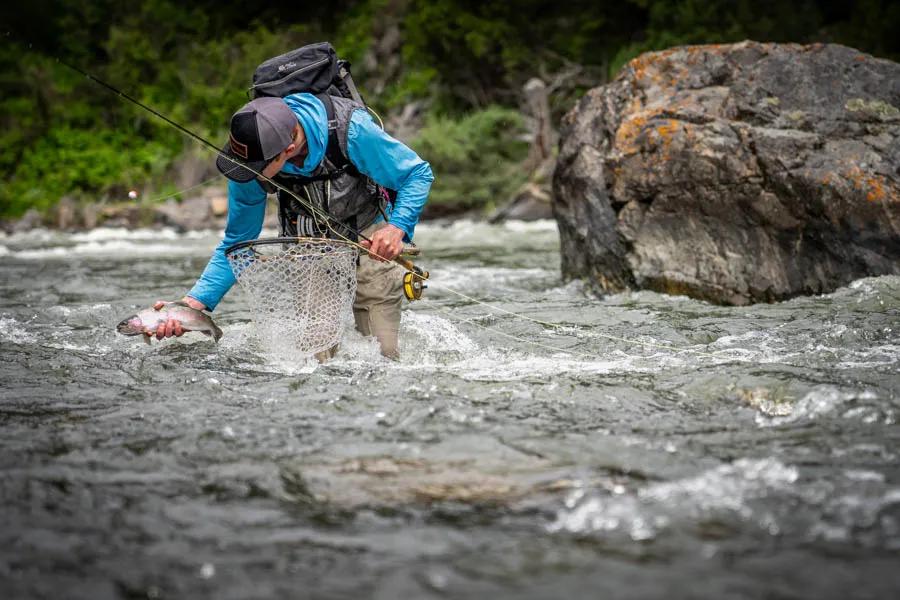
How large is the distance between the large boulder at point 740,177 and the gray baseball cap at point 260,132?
4.18 metres

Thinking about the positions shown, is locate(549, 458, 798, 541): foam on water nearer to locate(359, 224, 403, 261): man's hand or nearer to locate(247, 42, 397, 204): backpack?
locate(359, 224, 403, 261): man's hand

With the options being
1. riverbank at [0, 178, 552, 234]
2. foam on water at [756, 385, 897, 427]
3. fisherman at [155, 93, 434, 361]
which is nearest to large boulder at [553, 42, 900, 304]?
foam on water at [756, 385, 897, 427]

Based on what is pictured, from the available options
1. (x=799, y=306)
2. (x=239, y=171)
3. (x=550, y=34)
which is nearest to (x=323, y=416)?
(x=239, y=171)

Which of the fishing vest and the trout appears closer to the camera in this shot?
the fishing vest

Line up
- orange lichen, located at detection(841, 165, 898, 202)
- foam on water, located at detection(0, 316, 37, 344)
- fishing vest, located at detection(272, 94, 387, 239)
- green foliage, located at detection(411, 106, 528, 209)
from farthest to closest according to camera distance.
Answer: green foliage, located at detection(411, 106, 528, 209), orange lichen, located at detection(841, 165, 898, 202), foam on water, located at detection(0, 316, 37, 344), fishing vest, located at detection(272, 94, 387, 239)

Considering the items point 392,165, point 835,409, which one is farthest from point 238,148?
point 835,409

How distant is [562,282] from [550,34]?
2088cm

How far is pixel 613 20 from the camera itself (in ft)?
91.7

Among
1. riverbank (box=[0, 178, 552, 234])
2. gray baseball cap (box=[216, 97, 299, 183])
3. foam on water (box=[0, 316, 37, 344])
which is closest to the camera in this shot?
gray baseball cap (box=[216, 97, 299, 183])

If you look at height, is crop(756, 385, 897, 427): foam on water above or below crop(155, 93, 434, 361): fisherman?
below

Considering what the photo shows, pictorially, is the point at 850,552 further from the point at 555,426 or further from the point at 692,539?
the point at 555,426

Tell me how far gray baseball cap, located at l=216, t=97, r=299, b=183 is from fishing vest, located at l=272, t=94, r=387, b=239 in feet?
1.02

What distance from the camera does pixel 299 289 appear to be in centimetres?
515

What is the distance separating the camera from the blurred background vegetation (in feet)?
78.1
